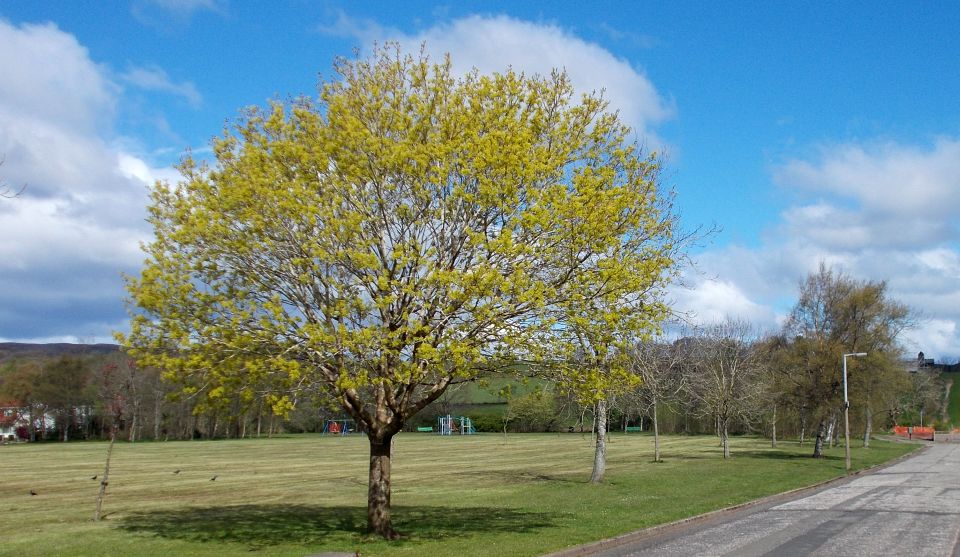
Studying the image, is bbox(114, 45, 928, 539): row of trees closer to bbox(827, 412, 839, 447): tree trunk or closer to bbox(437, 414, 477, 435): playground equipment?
bbox(827, 412, 839, 447): tree trunk

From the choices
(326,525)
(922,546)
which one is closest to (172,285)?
(326,525)

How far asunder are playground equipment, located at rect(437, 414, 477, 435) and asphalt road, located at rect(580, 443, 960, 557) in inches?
3828

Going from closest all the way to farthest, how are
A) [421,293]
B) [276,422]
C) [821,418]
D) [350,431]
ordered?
[421,293] < [821,418] < [276,422] < [350,431]

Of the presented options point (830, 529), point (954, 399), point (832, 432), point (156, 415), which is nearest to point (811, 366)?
point (832, 432)

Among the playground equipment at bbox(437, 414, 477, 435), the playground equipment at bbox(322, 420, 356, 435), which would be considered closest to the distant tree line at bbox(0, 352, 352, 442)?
the playground equipment at bbox(322, 420, 356, 435)

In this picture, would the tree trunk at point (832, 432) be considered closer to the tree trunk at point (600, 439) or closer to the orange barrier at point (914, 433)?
the tree trunk at point (600, 439)

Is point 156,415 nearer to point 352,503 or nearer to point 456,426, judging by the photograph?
point 456,426

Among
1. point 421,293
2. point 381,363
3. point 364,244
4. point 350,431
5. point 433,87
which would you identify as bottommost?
point 350,431

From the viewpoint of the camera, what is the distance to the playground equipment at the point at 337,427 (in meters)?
134

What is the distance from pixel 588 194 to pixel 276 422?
111575mm

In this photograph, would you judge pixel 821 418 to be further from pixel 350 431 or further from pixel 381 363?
pixel 350 431

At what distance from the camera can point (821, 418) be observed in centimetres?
4981

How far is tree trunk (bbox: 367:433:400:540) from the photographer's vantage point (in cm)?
1596

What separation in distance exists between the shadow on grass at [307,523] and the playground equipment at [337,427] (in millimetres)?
111582
